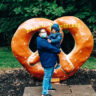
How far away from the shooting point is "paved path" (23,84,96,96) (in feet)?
17.9

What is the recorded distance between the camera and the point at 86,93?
5.48 metres

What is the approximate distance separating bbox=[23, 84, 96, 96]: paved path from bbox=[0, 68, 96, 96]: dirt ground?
0.83 ft

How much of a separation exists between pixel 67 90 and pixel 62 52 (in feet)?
3.85

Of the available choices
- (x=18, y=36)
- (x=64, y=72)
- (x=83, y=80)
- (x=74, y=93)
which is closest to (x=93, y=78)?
(x=83, y=80)

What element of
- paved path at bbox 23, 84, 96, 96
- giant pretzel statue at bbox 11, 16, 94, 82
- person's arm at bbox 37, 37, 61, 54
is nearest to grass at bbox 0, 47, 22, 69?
giant pretzel statue at bbox 11, 16, 94, 82

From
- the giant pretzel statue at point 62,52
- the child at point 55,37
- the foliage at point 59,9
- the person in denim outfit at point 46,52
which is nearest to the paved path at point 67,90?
the giant pretzel statue at point 62,52

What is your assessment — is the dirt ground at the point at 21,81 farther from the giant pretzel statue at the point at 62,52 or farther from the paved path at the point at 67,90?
the giant pretzel statue at the point at 62,52

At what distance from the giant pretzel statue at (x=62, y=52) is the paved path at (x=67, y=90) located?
51 cm

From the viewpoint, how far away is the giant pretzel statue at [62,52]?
629 cm

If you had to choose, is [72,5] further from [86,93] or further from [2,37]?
[2,37]

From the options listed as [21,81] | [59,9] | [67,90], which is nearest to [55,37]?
[67,90]

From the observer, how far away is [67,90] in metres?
5.71

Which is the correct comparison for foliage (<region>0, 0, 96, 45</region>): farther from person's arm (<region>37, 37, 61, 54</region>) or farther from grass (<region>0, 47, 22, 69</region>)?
person's arm (<region>37, 37, 61, 54</region>)

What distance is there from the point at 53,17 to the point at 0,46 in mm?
8582
